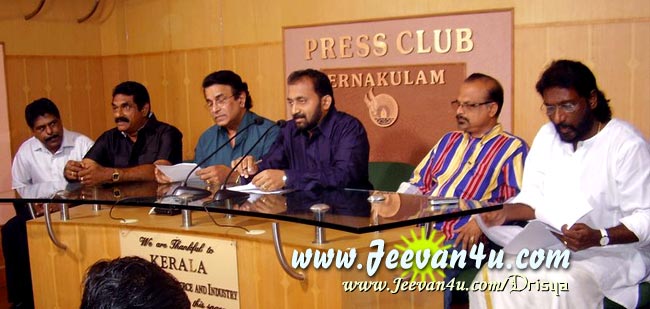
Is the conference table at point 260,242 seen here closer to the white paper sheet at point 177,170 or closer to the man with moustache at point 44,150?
the white paper sheet at point 177,170

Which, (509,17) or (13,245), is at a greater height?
(509,17)

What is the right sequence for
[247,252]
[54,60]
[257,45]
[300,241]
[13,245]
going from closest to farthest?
[300,241] < [247,252] < [13,245] < [257,45] < [54,60]

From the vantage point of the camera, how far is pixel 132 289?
138cm

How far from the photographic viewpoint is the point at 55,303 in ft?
12.2

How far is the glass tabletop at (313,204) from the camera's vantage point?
264 centimetres

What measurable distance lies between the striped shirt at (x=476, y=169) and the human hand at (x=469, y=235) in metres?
0.14

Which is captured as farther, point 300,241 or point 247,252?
point 247,252

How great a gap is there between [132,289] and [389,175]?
2.85 m

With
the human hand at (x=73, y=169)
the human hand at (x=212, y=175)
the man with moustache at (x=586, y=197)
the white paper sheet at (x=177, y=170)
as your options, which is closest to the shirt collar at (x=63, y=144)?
the human hand at (x=73, y=169)

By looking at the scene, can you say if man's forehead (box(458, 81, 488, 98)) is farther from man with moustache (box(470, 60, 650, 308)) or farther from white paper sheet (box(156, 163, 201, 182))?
white paper sheet (box(156, 163, 201, 182))

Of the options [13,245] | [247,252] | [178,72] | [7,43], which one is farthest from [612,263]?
[7,43]

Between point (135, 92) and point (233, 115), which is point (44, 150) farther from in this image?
point (233, 115)

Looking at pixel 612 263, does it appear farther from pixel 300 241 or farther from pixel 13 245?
Result: pixel 13 245

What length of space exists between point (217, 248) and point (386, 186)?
4.07ft
